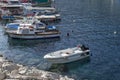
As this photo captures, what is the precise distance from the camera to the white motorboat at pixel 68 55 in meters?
50.5

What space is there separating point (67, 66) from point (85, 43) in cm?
1451

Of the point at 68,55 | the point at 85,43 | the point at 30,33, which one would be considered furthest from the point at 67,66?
the point at 30,33

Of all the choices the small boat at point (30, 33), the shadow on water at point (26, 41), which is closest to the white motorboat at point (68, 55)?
the shadow on water at point (26, 41)

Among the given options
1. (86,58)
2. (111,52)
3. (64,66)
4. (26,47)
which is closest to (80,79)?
(64,66)

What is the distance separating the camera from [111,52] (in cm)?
5734

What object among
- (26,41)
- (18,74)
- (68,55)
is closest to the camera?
(18,74)

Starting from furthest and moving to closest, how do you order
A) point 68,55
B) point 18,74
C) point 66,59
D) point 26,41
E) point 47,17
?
1. point 47,17
2. point 26,41
3. point 68,55
4. point 66,59
5. point 18,74

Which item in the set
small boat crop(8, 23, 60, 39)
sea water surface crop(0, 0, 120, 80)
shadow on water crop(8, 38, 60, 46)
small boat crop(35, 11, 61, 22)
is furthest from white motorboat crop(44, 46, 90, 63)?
small boat crop(35, 11, 61, 22)

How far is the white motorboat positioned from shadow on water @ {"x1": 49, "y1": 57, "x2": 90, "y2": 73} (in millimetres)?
586

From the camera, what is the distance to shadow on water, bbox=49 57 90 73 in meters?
48.4

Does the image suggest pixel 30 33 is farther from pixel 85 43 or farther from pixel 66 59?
pixel 66 59

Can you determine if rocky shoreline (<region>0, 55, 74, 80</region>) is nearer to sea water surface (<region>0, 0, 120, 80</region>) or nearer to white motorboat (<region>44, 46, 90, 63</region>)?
sea water surface (<region>0, 0, 120, 80</region>)

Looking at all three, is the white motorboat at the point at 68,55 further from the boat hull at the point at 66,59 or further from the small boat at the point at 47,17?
the small boat at the point at 47,17

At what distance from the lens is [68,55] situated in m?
51.5
